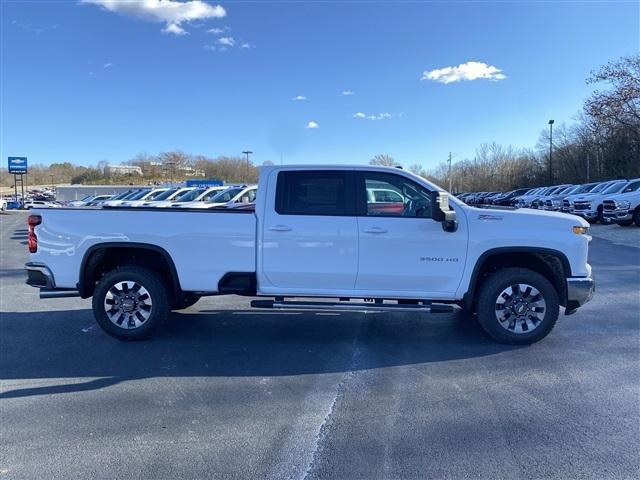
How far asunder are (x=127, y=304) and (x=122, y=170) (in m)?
138

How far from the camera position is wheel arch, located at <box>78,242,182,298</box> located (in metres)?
5.47

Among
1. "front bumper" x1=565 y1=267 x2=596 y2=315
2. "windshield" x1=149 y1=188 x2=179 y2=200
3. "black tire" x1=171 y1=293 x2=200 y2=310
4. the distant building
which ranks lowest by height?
"black tire" x1=171 y1=293 x2=200 y2=310

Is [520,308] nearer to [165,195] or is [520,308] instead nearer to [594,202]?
[594,202]

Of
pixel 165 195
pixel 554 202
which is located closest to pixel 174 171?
pixel 165 195

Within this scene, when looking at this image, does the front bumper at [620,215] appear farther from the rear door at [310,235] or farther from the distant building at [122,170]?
the distant building at [122,170]

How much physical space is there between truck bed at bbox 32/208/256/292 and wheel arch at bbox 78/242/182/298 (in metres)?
0.05

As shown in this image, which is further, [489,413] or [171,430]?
[489,413]

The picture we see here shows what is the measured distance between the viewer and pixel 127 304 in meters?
5.56

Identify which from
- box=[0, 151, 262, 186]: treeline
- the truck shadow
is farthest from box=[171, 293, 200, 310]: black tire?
box=[0, 151, 262, 186]: treeline

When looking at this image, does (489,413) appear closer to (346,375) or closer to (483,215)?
(346,375)

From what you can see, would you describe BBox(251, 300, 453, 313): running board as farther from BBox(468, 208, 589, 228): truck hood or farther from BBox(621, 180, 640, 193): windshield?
BBox(621, 180, 640, 193): windshield

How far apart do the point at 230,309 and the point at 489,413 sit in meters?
4.37

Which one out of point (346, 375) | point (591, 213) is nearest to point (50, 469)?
point (346, 375)

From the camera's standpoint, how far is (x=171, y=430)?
138 inches
